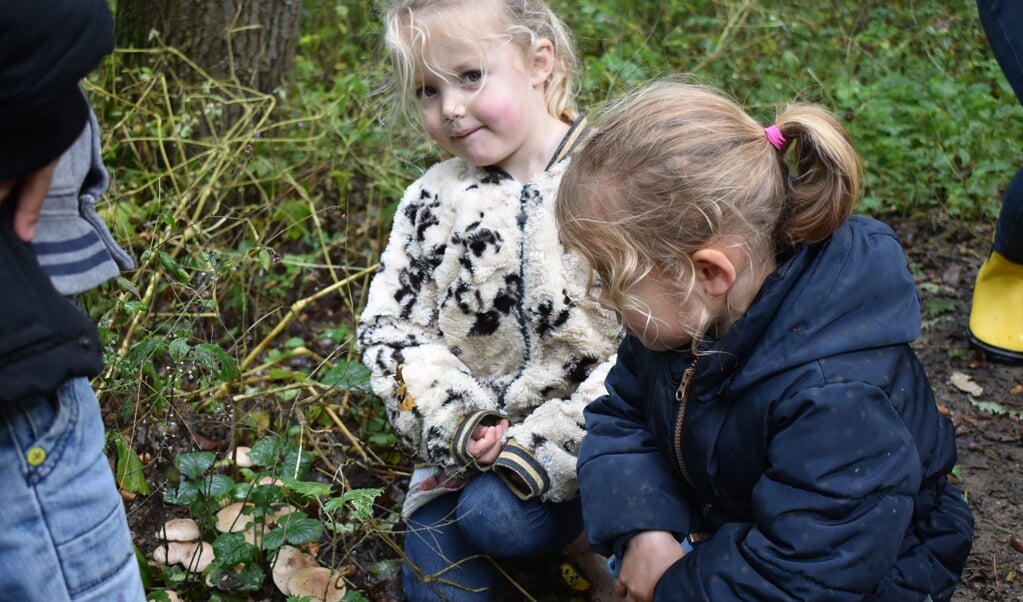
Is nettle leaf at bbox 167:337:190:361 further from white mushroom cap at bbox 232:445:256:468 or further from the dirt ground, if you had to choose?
the dirt ground

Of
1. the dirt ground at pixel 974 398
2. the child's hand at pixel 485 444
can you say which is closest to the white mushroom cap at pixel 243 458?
the child's hand at pixel 485 444

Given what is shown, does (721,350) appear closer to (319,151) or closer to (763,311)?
(763,311)

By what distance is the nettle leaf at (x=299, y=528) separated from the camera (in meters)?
2.18

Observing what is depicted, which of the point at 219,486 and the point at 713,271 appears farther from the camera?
the point at 219,486

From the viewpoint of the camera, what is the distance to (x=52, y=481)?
1320 mm

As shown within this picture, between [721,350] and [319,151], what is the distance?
2493 mm

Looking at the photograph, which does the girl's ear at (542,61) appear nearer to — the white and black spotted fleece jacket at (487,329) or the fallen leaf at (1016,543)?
the white and black spotted fleece jacket at (487,329)

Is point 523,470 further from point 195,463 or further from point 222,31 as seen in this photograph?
point 222,31

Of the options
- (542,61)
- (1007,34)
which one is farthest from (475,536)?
(1007,34)

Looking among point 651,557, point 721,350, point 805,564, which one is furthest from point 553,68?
point 805,564

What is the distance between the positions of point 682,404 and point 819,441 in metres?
0.30

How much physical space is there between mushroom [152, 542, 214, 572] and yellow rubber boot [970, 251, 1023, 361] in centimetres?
234

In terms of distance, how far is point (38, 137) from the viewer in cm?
125

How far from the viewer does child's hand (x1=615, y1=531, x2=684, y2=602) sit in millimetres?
1915
